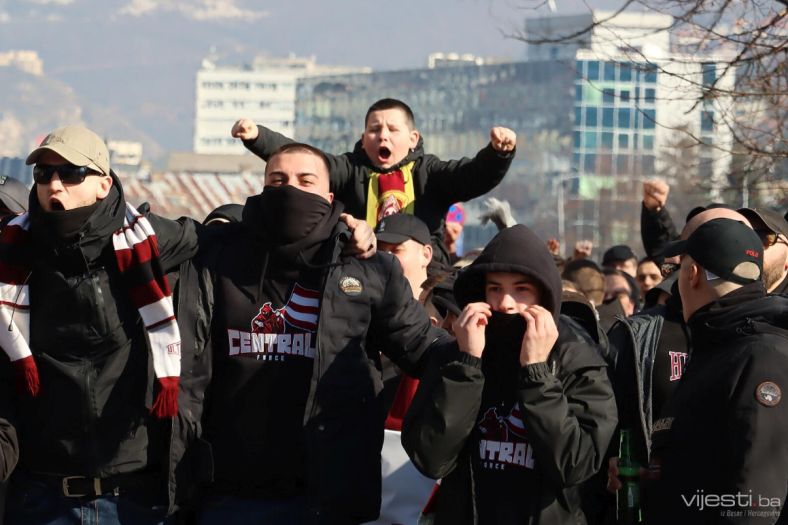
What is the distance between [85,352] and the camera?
5.67 m

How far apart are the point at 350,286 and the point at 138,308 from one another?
2.59 ft

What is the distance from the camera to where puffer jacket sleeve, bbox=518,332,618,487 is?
5.17 meters

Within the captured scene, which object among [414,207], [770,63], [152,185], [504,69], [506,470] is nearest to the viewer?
[506,470]

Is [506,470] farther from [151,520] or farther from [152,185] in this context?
[152,185]

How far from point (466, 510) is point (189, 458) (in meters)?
1.05

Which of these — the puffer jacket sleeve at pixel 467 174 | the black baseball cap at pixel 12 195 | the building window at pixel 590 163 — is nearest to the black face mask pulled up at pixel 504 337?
the puffer jacket sleeve at pixel 467 174

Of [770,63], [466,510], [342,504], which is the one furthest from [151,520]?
[770,63]

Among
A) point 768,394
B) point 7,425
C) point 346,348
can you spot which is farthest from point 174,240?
point 768,394

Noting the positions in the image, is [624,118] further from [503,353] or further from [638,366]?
[503,353]

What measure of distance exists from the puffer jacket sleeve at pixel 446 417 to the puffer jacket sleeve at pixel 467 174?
235 cm

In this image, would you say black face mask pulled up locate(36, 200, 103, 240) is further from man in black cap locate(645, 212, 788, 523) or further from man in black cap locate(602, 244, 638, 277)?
man in black cap locate(602, 244, 638, 277)

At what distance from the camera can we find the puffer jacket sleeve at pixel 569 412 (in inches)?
204

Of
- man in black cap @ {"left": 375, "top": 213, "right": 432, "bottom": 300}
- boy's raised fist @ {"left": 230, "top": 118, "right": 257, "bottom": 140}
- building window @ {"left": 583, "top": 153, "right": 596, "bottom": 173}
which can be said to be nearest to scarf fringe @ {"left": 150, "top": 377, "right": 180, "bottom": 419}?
boy's raised fist @ {"left": 230, "top": 118, "right": 257, "bottom": 140}

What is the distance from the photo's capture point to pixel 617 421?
5.43 meters
